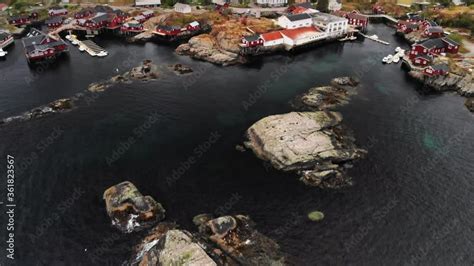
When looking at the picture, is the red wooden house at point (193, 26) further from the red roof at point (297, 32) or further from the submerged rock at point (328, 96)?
the submerged rock at point (328, 96)

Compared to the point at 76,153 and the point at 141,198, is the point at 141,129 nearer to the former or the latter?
the point at 76,153

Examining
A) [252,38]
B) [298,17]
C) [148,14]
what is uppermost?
[298,17]

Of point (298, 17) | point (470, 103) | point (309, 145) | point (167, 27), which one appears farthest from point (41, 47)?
point (470, 103)

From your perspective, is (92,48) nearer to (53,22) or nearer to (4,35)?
(4,35)

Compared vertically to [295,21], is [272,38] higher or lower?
lower

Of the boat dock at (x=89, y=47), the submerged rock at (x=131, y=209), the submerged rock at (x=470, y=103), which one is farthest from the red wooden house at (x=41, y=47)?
the submerged rock at (x=470, y=103)

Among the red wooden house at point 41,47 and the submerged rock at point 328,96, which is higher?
the red wooden house at point 41,47
